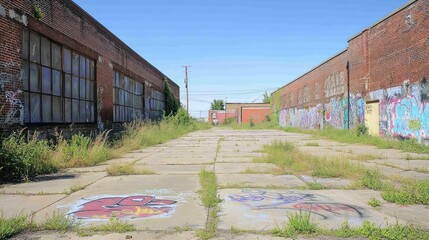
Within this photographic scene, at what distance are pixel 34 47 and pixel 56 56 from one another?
4.79ft

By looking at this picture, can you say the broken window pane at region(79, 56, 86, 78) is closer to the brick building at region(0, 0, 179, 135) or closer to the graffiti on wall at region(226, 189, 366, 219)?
the brick building at region(0, 0, 179, 135)

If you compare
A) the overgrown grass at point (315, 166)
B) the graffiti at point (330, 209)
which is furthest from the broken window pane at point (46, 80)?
the graffiti at point (330, 209)

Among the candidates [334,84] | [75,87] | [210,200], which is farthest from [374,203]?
[334,84]

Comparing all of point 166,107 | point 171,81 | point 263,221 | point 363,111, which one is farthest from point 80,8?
point 171,81

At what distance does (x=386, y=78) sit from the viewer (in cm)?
1716

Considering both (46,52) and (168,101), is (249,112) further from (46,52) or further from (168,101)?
(46,52)

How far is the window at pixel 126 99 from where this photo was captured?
19.2 meters

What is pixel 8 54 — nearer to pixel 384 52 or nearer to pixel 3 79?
pixel 3 79

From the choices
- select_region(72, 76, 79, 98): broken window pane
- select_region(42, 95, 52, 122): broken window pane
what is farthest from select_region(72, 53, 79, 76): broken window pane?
select_region(42, 95, 52, 122): broken window pane

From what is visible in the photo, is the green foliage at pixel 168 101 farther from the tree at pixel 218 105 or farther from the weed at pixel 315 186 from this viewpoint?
the tree at pixel 218 105

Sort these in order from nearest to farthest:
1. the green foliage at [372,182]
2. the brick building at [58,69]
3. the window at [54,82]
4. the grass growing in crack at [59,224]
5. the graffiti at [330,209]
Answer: the grass growing in crack at [59,224] < the graffiti at [330,209] < the green foliage at [372,182] < the brick building at [58,69] < the window at [54,82]

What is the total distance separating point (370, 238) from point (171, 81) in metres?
35.3

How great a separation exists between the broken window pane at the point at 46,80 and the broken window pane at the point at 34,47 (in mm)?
508

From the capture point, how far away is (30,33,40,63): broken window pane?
1054 cm
